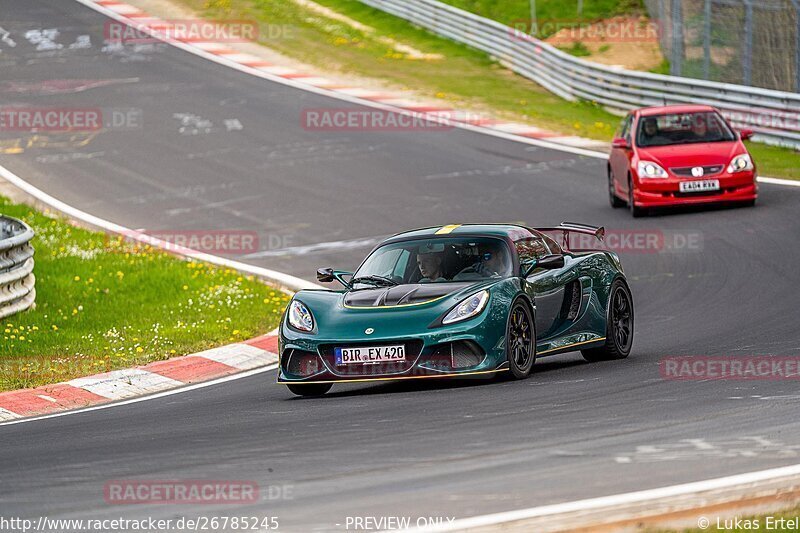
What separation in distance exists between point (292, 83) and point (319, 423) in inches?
911

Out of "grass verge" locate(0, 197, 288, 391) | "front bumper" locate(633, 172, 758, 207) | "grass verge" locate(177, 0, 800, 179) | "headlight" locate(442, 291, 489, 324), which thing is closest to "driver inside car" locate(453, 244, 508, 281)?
"headlight" locate(442, 291, 489, 324)

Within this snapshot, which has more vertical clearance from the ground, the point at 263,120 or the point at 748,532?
the point at 748,532

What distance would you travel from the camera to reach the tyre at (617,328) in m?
11.0

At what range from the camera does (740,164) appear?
18766mm

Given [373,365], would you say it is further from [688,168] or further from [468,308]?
[688,168]

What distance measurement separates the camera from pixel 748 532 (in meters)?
5.29

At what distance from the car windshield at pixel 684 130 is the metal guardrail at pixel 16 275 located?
28.7 feet

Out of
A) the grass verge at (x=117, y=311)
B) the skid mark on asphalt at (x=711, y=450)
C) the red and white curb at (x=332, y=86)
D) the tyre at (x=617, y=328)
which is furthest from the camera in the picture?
the red and white curb at (x=332, y=86)

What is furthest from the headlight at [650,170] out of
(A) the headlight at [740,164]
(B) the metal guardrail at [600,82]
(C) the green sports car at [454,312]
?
(C) the green sports car at [454,312]

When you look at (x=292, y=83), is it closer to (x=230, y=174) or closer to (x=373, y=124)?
(x=373, y=124)

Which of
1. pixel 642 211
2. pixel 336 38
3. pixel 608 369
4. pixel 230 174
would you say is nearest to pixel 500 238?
pixel 608 369

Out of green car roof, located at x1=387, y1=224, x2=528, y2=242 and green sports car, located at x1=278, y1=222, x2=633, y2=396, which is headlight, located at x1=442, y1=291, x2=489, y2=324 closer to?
green sports car, located at x1=278, y1=222, x2=633, y2=396

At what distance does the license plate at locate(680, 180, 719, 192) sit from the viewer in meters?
18.8

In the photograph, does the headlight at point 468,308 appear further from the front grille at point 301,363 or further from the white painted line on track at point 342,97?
the white painted line on track at point 342,97
